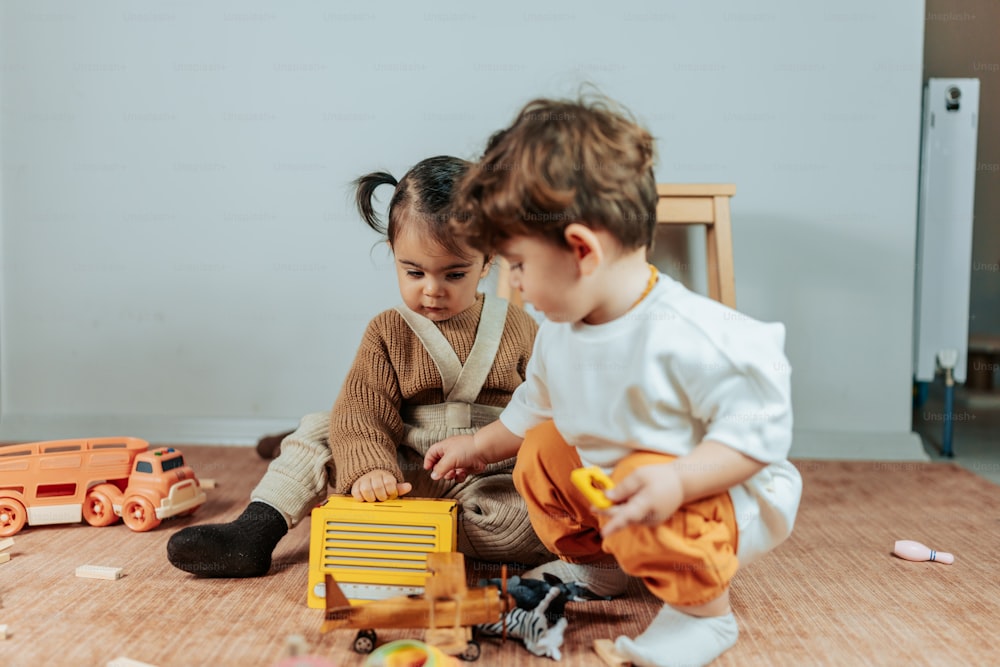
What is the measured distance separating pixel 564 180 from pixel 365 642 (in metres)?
0.47

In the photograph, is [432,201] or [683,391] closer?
[683,391]

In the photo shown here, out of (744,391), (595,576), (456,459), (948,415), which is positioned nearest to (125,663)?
(456,459)

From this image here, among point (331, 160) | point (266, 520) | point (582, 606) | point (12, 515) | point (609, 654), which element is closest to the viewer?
point (609, 654)

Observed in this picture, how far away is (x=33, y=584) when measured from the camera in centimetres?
95

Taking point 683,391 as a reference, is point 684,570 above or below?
below

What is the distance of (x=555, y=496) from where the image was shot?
2.80 feet

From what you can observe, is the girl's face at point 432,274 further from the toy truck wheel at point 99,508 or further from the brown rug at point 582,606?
the toy truck wheel at point 99,508

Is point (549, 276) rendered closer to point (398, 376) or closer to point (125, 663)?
point (398, 376)

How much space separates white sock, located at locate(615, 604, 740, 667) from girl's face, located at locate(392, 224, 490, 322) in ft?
1.46

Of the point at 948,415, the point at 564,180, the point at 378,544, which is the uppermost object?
the point at 564,180

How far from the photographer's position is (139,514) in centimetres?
115

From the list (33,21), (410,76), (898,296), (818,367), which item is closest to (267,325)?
(410,76)

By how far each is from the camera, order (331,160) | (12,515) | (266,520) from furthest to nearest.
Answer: (331,160) → (12,515) → (266,520)

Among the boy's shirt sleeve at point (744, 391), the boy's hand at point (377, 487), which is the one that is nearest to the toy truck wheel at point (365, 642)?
the boy's hand at point (377, 487)
